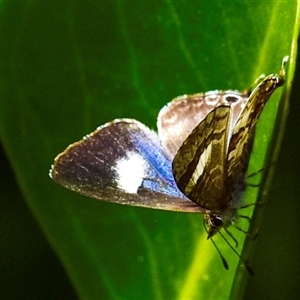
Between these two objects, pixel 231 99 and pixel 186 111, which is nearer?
pixel 231 99

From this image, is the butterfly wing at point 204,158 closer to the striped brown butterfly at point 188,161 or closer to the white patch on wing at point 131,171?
the striped brown butterfly at point 188,161

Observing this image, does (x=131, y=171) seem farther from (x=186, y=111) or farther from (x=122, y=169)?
(x=186, y=111)

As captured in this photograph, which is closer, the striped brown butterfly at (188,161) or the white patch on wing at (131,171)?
the striped brown butterfly at (188,161)

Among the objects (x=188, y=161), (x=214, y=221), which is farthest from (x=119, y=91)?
(x=214, y=221)

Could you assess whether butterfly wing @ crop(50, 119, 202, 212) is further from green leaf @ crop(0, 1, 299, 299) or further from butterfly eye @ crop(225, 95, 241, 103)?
butterfly eye @ crop(225, 95, 241, 103)

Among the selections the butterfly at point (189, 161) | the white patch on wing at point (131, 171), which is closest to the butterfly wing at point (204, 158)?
the butterfly at point (189, 161)

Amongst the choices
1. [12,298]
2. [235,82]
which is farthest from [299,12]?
[12,298]
